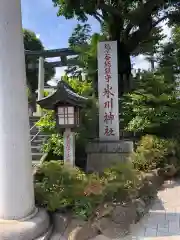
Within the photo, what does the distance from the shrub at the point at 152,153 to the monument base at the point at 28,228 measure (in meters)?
3.11

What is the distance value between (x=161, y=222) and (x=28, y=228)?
2113mm

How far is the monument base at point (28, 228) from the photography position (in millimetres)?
3922

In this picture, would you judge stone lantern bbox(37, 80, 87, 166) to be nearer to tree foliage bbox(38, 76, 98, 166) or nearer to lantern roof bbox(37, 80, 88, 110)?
lantern roof bbox(37, 80, 88, 110)

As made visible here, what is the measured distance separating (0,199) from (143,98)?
223 inches

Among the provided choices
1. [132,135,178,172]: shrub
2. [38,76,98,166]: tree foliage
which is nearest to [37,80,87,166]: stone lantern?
[38,76,98,166]: tree foliage

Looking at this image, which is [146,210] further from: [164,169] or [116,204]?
[164,169]

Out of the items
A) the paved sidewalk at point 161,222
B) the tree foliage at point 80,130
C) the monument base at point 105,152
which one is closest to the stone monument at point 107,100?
the monument base at point 105,152

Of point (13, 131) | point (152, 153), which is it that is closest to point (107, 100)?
point (152, 153)

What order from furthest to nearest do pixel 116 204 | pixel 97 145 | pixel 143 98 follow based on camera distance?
pixel 143 98 → pixel 97 145 → pixel 116 204

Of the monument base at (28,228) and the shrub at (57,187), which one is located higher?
the shrub at (57,187)

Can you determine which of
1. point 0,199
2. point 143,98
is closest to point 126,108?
point 143,98

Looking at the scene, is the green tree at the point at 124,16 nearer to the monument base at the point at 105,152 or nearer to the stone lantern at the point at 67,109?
the monument base at the point at 105,152

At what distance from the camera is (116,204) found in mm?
4656

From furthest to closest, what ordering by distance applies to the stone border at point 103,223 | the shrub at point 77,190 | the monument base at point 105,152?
the monument base at point 105,152 < the shrub at point 77,190 < the stone border at point 103,223
